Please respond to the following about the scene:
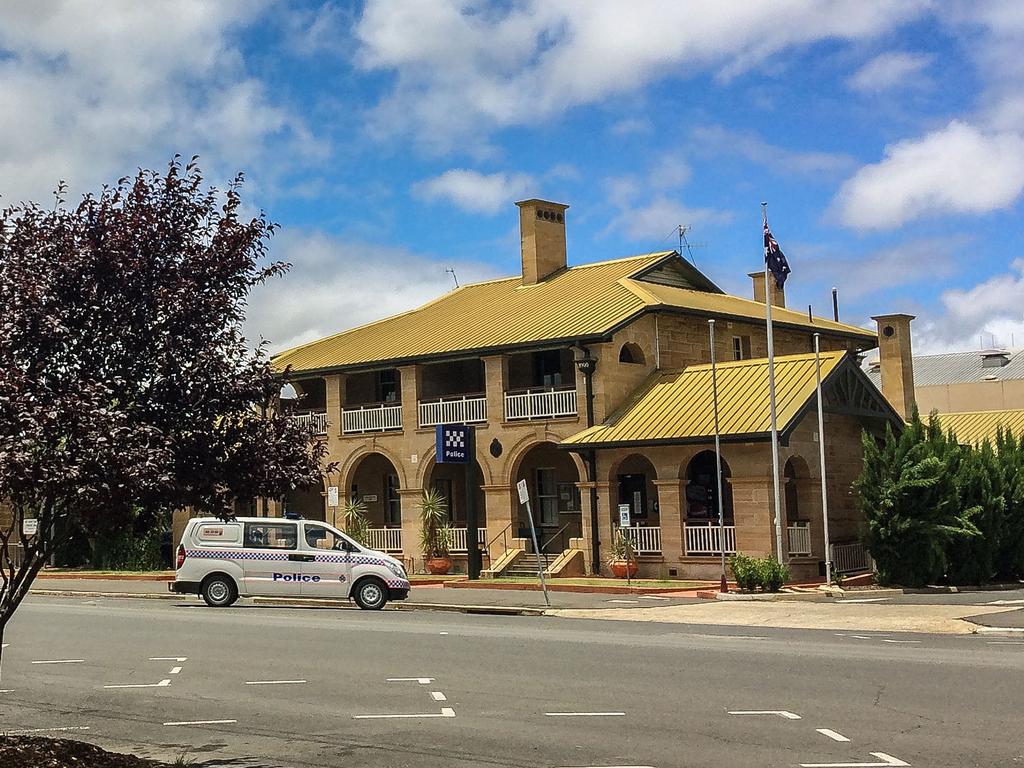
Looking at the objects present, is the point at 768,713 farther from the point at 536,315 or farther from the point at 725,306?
the point at 725,306

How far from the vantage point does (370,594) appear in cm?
2700

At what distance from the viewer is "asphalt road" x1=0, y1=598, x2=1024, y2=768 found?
10.5m

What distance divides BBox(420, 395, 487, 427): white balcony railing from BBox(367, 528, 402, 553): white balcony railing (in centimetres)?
345

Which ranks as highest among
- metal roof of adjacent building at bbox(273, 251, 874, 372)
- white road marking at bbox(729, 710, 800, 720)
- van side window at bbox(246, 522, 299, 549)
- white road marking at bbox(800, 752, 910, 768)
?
metal roof of adjacent building at bbox(273, 251, 874, 372)

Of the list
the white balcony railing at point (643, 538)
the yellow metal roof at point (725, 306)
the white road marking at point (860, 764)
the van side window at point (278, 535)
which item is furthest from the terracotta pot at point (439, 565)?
the white road marking at point (860, 764)

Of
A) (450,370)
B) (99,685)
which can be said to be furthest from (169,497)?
(450,370)

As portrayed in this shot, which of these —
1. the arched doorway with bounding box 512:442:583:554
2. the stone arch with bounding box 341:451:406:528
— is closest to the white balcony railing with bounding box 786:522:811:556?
the arched doorway with bounding box 512:442:583:554

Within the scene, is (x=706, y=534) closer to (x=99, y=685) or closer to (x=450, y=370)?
(x=450, y=370)

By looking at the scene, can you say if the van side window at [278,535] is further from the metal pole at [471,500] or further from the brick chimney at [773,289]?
the brick chimney at [773,289]

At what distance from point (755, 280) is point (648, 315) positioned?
523 inches

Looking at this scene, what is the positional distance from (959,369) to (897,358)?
33.7 metres

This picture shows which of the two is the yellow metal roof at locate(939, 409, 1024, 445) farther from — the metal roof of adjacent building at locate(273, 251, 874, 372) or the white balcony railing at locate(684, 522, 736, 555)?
the white balcony railing at locate(684, 522, 736, 555)

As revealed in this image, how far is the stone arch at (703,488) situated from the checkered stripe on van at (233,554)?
460 inches

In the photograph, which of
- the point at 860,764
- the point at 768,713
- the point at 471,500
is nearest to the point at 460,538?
the point at 471,500
